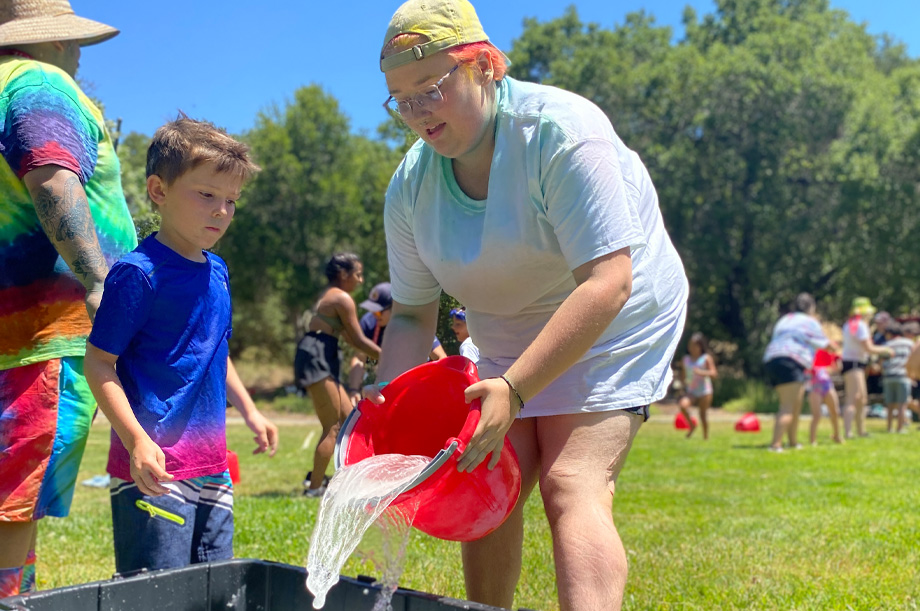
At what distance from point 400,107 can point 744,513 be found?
4572mm

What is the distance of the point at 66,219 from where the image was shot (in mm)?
2416

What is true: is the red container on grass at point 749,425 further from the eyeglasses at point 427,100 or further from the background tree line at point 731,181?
the eyeglasses at point 427,100

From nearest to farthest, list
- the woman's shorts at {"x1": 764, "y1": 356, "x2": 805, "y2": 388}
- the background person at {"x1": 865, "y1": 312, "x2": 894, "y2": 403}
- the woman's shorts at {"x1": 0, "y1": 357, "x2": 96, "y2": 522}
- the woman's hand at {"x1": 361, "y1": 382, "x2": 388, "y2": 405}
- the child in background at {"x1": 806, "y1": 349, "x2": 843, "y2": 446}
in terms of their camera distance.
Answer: the woman's hand at {"x1": 361, "y1": 382, "x2": 388, "y2": 405}
the woman's shorts at {"x1": 0, "y1": 357, "x2": 96, "y2": 522}
the woman's shorts at {"x1": 764, "y1": 356, "x2": 805, "y2": 388}
the child in background at {"x1": 806, "y1": 349, "x2": 843, "y2": 446}
the background person at {"x1": 865, "y1": 312, "x2": 894, "y2": 403}

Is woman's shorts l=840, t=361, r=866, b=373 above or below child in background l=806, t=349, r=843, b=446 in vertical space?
above

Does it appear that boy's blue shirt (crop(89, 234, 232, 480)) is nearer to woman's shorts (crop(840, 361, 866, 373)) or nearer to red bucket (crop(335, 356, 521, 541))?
red bucket (crop(335, 356, 521, 541))

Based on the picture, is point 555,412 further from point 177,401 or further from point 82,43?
point 82,43

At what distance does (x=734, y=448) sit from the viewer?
1082 cm

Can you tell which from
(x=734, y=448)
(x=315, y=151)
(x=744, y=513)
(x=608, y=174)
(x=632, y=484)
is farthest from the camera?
(x=315, y=151)

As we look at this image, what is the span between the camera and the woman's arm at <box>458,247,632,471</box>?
1922mm

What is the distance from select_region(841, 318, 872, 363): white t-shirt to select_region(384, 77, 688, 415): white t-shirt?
34.7 feet

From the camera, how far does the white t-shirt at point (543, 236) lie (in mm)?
2043

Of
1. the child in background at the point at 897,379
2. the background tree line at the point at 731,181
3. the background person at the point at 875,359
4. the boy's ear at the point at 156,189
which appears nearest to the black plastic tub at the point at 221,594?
the boy's ear at the point at 156,189

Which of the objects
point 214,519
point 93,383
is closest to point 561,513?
point 214,519

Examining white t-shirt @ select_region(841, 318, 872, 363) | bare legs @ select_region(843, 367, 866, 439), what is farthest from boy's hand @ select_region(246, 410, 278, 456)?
white t-shirt @ select_region(841, 318, 872, 363)
